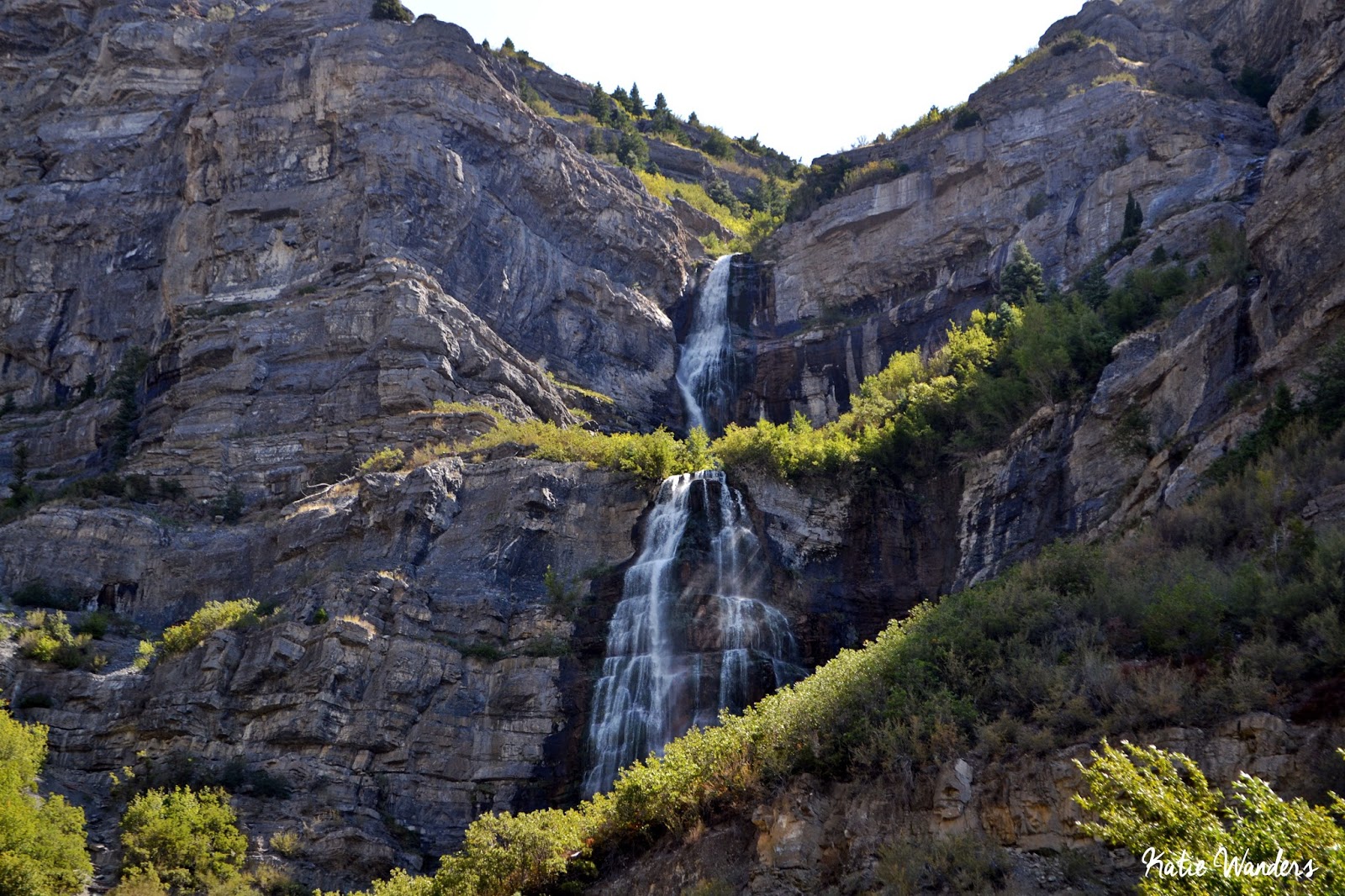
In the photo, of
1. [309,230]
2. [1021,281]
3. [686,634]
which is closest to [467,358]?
[309,230]

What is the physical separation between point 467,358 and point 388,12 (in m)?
20.6

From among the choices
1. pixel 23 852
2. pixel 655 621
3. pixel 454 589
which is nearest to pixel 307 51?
pixel 454 589

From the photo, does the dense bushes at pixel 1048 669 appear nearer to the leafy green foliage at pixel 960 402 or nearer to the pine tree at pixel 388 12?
the leafy green foliage at pixel 960 402

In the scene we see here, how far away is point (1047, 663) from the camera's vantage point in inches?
659

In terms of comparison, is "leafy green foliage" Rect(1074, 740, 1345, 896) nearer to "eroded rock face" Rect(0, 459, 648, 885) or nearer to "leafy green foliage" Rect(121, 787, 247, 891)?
"eroded rock face" Rect(0, 459, 648, 885)

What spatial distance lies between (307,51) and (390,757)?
32.2 m

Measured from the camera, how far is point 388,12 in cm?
5072

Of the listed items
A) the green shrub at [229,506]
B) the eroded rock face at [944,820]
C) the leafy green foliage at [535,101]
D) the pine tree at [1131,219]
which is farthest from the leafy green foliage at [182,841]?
the leafy green foliage at [535,101]

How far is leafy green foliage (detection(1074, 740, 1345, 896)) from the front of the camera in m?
9.02

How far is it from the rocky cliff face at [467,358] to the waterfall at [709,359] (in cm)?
87

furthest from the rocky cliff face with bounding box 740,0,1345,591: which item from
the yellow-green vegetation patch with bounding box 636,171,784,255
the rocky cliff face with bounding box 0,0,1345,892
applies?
the yellow-green vegetation patch with bounding box 636,171,784,255

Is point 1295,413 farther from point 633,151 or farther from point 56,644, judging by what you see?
point 633,151

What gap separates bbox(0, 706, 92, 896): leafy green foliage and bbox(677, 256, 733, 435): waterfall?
84.8ft
